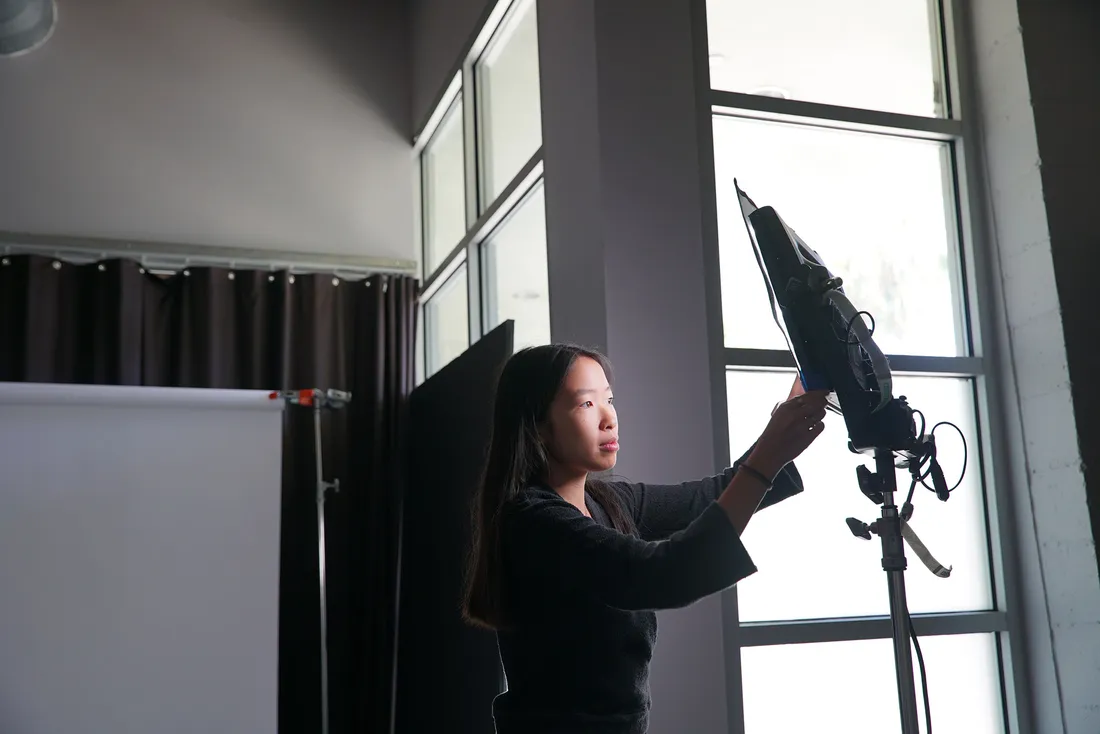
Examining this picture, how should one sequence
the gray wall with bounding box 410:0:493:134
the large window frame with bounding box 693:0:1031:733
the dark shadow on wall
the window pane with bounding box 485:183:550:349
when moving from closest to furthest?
1. the large window frame with bounding box 693:0:1031:733
2. the window pane with bounding box 485:183:550:349
3. the gray wall with bounding box 410:0:493:134
4. the dark shadow on wall

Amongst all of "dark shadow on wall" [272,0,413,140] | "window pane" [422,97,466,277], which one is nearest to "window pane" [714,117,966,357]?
"window pane" [422,97,466,277]

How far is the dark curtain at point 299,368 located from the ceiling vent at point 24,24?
87 cm

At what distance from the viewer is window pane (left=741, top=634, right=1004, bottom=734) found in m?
2.15

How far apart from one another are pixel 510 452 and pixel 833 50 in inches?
62.9

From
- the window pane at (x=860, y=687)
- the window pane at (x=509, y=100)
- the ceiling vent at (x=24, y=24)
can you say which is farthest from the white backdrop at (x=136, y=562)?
the window pane at (x=860, y=687)

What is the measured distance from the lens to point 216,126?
A: 13.7 ft

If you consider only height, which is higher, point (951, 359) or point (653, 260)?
point (653, 260)

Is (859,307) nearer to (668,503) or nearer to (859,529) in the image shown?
(668,503)

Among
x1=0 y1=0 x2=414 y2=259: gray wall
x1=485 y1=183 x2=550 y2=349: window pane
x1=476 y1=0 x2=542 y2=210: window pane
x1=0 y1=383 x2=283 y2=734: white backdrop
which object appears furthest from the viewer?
x1=0 y1=0 x2=414 y2=259: gray wall

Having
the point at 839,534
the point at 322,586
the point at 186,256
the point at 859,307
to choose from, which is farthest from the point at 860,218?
the point at 186,256

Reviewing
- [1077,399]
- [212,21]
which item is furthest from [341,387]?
[1077,399]

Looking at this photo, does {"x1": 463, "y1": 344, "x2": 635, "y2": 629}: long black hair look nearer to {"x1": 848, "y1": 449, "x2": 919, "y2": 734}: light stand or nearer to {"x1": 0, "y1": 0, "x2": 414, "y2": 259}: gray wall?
{"x1": 848, "y1": 449, "x2": 919, "y2": 734}: light stand

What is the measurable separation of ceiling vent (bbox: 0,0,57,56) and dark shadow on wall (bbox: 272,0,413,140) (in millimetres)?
886

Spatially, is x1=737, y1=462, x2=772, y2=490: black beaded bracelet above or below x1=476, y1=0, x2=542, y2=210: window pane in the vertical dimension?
below
